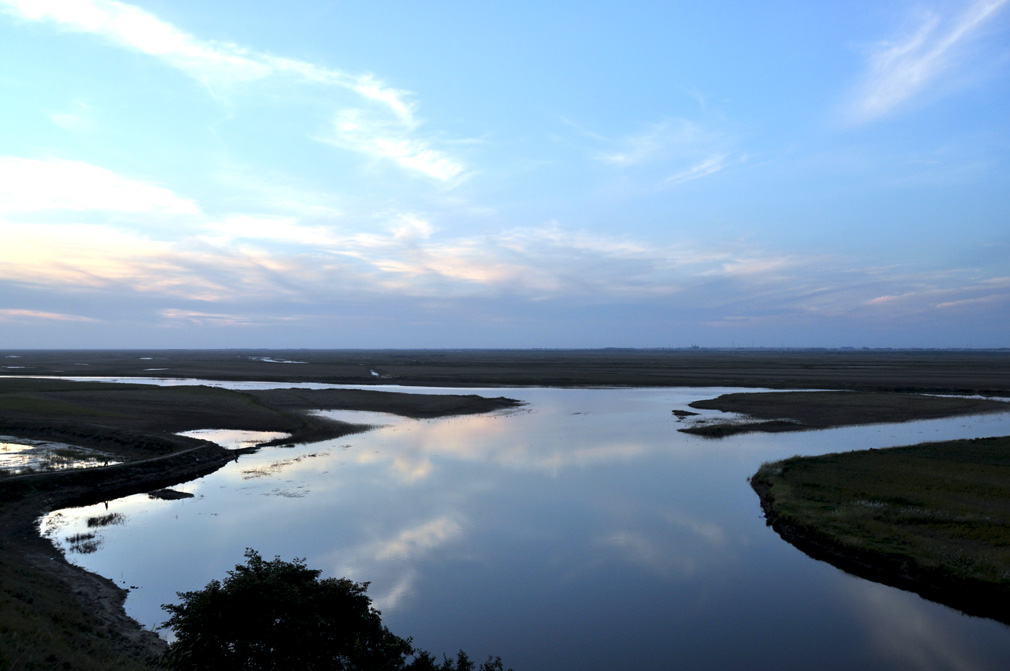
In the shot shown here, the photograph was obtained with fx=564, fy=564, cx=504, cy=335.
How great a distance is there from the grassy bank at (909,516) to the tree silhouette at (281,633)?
13326mm

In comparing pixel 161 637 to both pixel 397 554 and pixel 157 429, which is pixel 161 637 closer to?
pixel 397 554

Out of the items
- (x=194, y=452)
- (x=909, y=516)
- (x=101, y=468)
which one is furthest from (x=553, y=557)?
(x=194, y=452)

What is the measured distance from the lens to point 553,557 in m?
18.2

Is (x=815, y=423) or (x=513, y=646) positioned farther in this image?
(x=815, y=423)

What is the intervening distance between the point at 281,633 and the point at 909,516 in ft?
69.4

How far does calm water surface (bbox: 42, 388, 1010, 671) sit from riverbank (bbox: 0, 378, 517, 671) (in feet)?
4.01

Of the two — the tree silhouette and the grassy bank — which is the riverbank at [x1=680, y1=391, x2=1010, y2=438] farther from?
the tree silhouette

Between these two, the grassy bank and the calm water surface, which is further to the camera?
the grassy bank

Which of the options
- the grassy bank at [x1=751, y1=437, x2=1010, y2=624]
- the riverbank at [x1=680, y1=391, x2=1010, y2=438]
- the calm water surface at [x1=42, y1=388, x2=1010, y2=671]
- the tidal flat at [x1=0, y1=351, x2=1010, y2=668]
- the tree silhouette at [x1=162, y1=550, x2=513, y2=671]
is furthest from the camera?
the riverbank at [x1=680, y1=391, x2=1010, y2=438]

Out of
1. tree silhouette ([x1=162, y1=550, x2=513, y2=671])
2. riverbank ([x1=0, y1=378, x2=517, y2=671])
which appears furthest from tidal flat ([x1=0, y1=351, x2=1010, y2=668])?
tree silhouette ([x1=162, y1=550, x2=513, y2=671])

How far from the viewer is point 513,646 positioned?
43.3ft

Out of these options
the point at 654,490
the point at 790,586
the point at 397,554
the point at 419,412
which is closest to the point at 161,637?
the point at 397,554

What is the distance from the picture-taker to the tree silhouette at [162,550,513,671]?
32.4 feet

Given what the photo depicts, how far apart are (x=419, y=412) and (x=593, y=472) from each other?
27045mm
